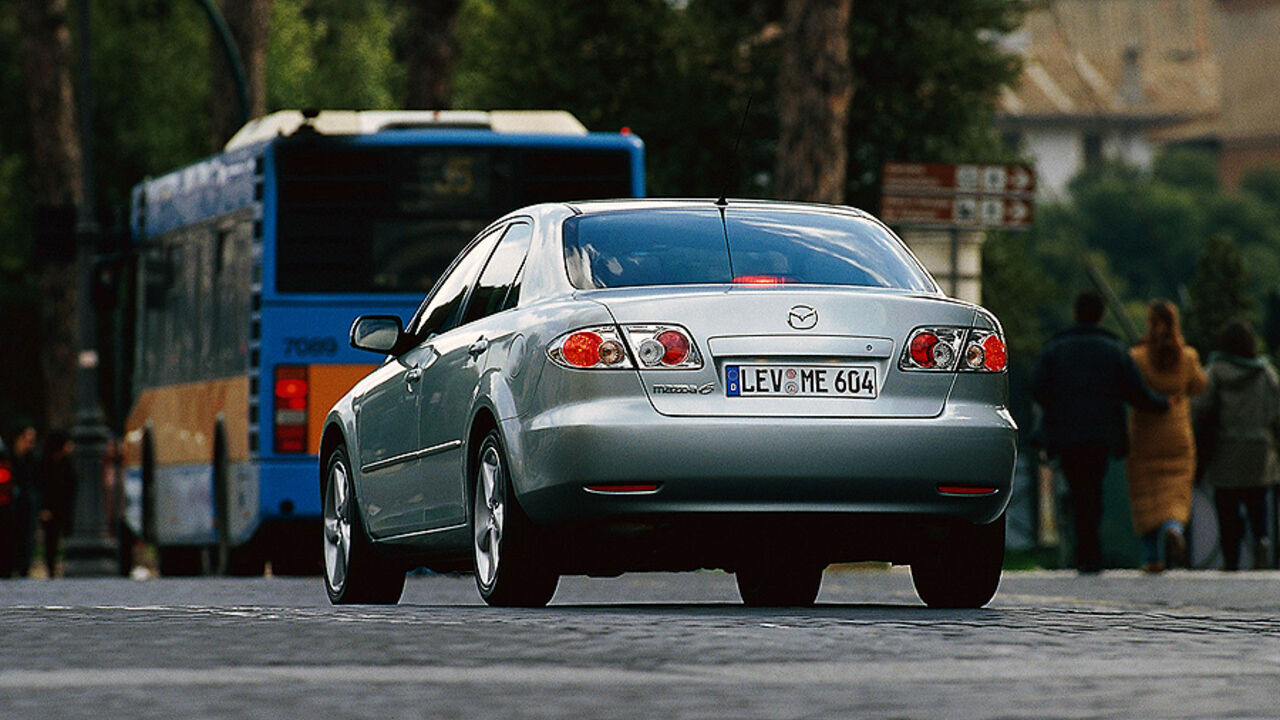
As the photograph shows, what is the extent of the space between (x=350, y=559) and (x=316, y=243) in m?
6.22

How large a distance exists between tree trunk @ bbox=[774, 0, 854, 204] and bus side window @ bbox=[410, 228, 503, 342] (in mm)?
13748

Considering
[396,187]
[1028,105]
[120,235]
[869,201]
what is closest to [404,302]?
[396,187]

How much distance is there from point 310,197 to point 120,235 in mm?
5232

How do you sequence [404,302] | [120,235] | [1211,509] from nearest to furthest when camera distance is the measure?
[404,302], [1211,509], [120,235]

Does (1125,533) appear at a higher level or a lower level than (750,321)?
lower

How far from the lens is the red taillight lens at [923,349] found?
33.5 ft

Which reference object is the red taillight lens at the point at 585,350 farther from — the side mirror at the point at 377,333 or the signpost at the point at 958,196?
the signpost at the point at 958,196

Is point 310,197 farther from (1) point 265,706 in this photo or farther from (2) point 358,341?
(1) point 265,706

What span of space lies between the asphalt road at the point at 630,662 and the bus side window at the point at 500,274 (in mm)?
1190

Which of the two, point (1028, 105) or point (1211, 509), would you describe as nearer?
point (1211, 509)

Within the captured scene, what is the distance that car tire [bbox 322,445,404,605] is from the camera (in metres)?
12.4

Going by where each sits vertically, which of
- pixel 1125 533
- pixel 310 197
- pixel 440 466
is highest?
pixel 310 197

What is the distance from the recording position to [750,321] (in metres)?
10.0

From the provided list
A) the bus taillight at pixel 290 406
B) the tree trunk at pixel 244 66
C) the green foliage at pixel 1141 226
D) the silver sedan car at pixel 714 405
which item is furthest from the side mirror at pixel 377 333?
the green foliage at pixel 1141 226
